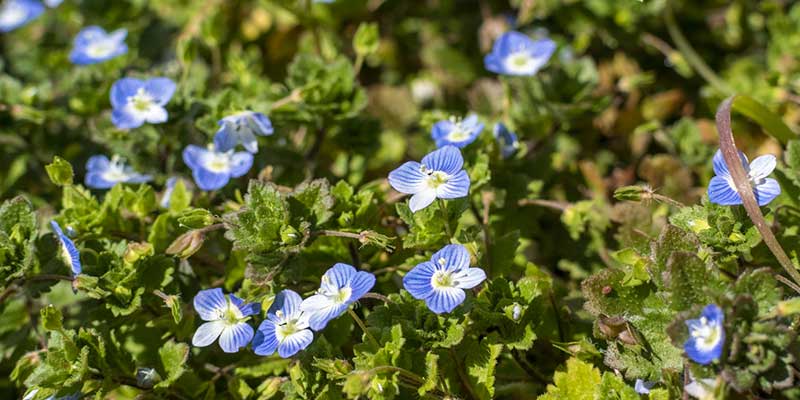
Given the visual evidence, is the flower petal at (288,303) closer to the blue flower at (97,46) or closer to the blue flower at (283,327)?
the blue flower at (283,327)

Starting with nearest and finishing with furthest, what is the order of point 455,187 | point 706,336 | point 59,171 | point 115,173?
point 706,336 < point 455,187 < point 59,171 < point 115,173

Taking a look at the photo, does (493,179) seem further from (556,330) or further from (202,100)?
(202,100)

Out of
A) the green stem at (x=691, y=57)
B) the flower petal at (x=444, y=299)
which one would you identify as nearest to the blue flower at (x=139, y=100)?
the flower petal at (x=444, y=299)

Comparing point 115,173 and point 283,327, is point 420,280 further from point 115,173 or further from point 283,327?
point 115,173

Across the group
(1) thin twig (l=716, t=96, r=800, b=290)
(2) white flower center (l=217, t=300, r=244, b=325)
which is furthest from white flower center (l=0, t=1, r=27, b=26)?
(1) thin twig (l=716, t=96, r=800, b=290)

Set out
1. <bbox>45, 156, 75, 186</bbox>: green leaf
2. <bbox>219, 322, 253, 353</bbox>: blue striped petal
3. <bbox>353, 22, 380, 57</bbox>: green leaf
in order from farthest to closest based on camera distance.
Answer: <bbox>353, 22, 380, 57</bbox>: green leaf → <bbox>45, 156, 75, 186</bbox>: green leaf → <bbox>219, 322, 253, 353</bbox>: blue striped petal

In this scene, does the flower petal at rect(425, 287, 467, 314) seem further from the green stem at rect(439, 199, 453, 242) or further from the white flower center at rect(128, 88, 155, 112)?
the white flower center at rect(128, 88, 155, 112)

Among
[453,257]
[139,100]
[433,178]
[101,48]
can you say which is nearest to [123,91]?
[139,100]

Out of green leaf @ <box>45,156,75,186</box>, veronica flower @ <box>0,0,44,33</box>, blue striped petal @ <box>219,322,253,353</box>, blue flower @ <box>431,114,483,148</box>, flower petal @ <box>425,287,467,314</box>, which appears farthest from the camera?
veronica flower @ <box>0,0,44,33</box>
